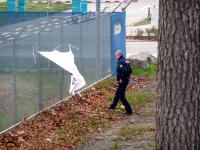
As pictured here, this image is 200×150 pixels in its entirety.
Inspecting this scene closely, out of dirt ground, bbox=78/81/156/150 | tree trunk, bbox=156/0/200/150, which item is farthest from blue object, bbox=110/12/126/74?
tree trunk, bbox=156/0/200/150

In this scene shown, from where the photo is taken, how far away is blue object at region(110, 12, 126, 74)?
22.5 m

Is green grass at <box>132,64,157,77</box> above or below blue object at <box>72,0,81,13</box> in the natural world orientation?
below

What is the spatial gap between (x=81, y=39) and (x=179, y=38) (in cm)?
1166

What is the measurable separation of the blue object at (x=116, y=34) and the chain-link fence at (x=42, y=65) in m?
0.21

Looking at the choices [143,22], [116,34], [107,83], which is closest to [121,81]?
[107,83]

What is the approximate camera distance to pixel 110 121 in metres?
15.6

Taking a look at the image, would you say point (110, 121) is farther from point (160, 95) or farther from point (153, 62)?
point (153, 62)

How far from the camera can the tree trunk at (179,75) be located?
7938 millimetres

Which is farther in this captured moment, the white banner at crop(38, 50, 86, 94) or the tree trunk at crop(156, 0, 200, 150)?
the white banner at crop(38, 50, 86, 94)

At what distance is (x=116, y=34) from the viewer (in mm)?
22938

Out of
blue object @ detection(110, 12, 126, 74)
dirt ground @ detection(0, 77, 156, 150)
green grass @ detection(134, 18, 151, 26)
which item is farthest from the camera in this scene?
green grass @ detection(134, 18, 151, 26)

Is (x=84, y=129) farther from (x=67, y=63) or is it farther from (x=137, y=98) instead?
(x=137, y=98)

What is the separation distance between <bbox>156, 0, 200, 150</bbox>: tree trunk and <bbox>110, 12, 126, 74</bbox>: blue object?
14.2 metres

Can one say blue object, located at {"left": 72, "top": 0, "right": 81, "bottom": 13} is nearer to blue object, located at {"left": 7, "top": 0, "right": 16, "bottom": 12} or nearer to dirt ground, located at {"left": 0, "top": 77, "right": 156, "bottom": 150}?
blue object, located at {"left": 7, "top": 0, "right": 16, "bottom": 12}
